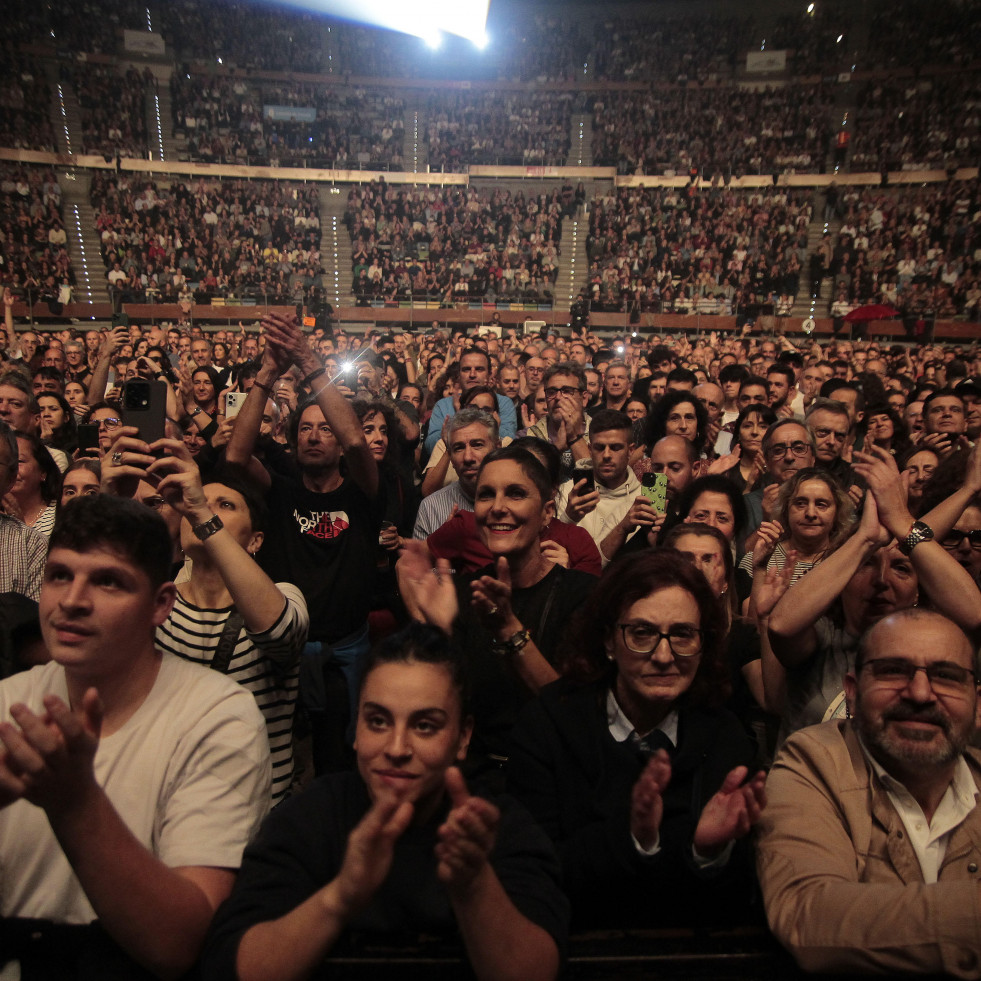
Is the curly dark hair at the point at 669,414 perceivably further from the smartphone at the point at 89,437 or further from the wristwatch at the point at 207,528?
the wristwatch at the point at 207,528

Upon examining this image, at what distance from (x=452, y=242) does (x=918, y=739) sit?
23.5 metres

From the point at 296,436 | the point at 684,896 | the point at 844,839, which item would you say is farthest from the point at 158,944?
the point at 296,436

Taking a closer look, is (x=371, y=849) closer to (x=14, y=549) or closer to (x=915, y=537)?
(x=915, y=537)

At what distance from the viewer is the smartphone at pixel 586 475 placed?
4082 millimetres

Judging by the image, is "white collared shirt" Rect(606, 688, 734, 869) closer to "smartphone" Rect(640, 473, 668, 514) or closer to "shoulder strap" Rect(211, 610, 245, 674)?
"shoulder strap" Rect(211, 610, 245, 674)

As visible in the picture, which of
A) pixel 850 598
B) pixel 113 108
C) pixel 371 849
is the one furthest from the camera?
pixel 113 108

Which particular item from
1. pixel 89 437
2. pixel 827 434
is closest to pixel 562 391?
pixel 827 434

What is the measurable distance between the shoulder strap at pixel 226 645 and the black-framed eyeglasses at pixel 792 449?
2991 millimetres

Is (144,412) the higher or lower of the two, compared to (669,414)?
higher

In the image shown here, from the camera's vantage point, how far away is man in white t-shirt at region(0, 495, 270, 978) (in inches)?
53.0

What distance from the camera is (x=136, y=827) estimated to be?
1554 mm

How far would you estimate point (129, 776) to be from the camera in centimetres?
157

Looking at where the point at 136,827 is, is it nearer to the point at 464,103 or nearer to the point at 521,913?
the point at 521,913

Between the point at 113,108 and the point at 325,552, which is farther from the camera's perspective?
the point at 113,108
